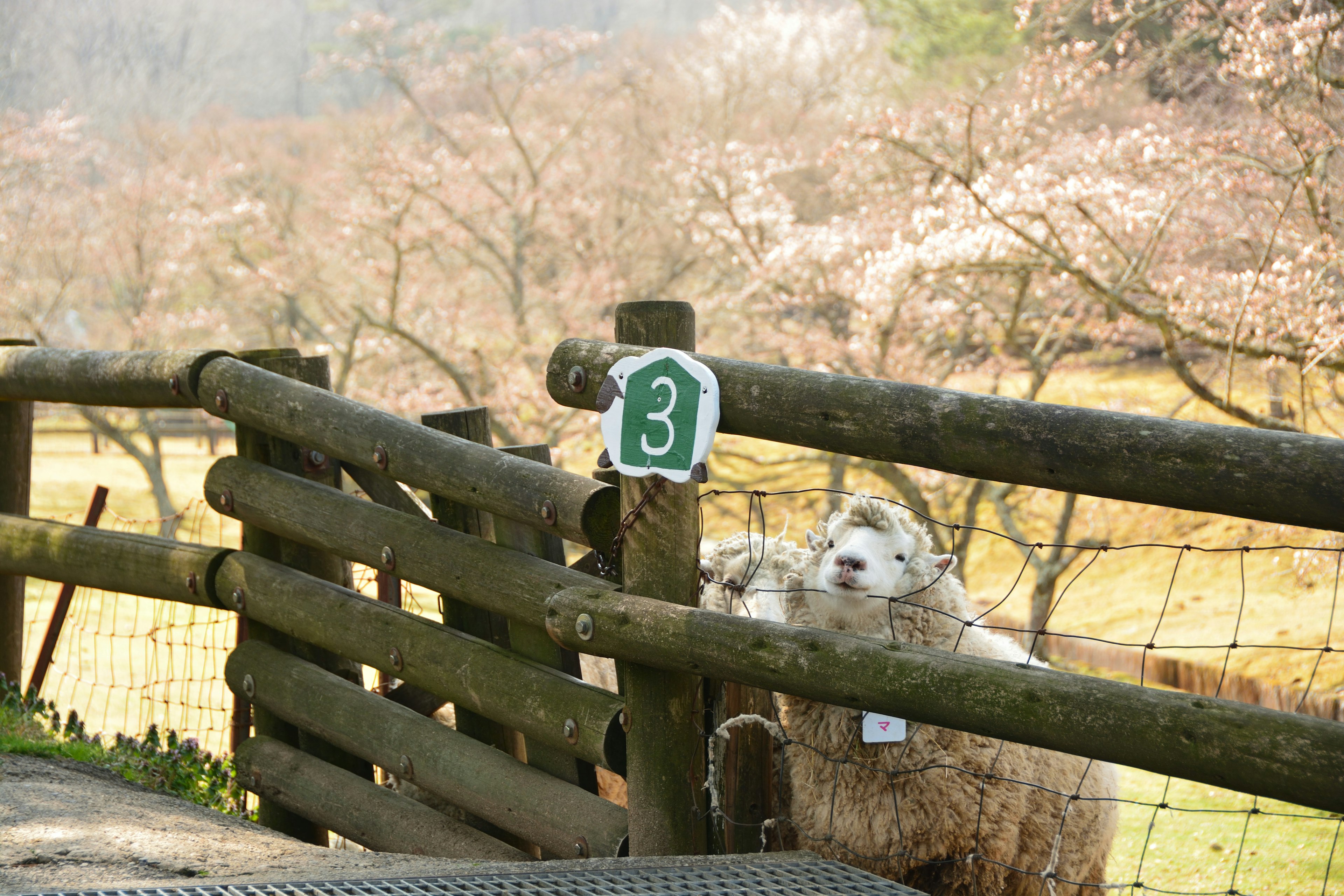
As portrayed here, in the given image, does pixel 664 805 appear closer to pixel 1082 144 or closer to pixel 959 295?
pixel 959 295

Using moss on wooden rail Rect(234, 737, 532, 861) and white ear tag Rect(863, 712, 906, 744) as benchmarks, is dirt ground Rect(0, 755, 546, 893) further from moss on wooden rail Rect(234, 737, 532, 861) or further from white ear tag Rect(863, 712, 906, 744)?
white ear tag Rect(863, 712, 906, 744)

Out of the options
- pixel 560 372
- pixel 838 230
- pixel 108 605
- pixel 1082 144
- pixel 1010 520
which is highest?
pixel 1082 144

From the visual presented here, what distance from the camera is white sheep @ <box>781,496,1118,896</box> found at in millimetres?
2971

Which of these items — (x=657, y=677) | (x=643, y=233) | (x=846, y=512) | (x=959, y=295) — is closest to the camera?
(x=657, y=677)

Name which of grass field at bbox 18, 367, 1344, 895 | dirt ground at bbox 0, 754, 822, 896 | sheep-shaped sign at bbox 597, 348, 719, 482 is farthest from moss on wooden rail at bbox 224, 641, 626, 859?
sheep-shaped sign at bbox 597, 348, 719, 482

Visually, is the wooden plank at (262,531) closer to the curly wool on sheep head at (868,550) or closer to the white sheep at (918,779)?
the white sheep at (918,779)

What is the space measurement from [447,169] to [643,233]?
3.36 metres

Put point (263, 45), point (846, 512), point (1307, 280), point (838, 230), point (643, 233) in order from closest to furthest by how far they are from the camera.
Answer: point (846, 512)
point (1307, 280)
point (838, 230)
point (643, 233)
point (263, 45)

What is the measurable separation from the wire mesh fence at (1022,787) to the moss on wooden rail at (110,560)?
6.13ft

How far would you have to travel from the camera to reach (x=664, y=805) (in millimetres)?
2516

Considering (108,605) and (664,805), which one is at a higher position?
(664,805)

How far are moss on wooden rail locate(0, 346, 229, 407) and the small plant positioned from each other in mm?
1257

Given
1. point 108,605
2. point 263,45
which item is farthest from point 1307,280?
point 263,45

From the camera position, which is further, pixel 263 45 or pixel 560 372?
pixel 263 45
